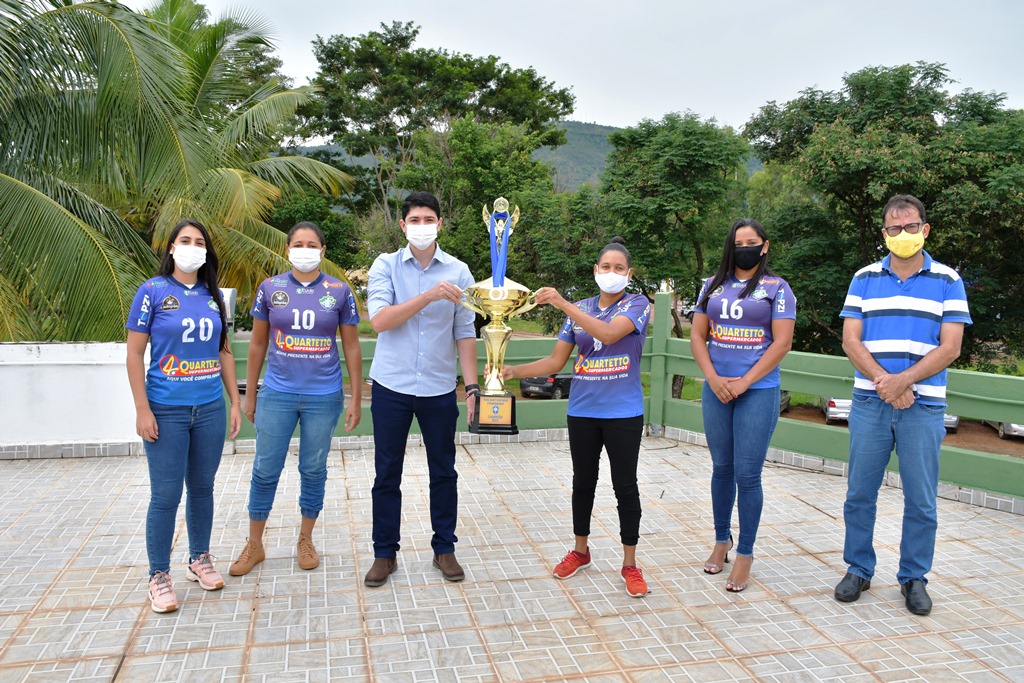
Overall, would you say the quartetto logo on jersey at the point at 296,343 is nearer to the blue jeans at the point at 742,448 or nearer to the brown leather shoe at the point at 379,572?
the brown leather shoe at the point at 379,572

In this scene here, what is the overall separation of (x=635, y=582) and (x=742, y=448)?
81 centimetres

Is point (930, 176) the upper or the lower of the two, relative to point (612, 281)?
upper

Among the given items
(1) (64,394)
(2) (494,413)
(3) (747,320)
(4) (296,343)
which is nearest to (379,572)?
(2) (494,413)

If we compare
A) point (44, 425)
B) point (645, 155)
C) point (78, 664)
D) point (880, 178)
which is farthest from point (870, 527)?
point (645, 155)

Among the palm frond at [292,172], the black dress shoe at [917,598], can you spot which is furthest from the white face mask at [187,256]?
the palm frond at [292,172]

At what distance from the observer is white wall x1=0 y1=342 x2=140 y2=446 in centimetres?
580

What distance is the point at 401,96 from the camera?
2709 cm

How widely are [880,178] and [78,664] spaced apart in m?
15.8

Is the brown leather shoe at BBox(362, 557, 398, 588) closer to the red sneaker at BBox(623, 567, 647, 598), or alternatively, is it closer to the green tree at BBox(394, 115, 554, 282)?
the red sneaker at BBox(623, 567, 647, 598)

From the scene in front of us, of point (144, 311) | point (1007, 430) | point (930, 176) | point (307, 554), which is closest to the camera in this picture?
point (144, 311)

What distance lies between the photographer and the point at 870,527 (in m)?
3.65

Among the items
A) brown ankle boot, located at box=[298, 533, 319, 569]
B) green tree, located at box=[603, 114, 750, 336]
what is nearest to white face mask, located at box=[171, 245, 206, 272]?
brown ankle boot, located at box=[298, 533, 319, 569]

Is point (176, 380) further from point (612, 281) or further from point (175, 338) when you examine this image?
point (612, 281)

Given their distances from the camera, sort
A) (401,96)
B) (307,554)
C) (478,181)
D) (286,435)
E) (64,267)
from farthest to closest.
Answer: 1. (401,96)
2. (478,181)
3. (64,267)
4. (307,554)
5. (286,435)
